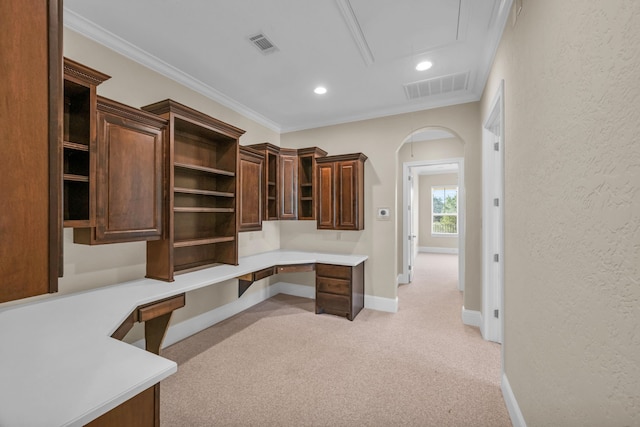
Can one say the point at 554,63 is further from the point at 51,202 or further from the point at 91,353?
the point at 91,353

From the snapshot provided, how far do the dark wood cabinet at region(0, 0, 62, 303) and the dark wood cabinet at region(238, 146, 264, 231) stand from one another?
239cm

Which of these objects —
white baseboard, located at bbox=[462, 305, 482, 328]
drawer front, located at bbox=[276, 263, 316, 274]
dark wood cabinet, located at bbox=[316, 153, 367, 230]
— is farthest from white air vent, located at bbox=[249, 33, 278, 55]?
white baseboard, located at bbox=[462, 305, 482, 328]

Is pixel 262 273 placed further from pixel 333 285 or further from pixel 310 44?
pixel 310 44

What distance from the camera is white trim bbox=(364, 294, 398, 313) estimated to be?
365cm

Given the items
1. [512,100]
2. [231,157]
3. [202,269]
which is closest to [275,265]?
[202,269]

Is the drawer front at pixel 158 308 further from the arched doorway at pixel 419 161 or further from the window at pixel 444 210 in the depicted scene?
the window at pixel 444 210

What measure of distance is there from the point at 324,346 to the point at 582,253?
235cm

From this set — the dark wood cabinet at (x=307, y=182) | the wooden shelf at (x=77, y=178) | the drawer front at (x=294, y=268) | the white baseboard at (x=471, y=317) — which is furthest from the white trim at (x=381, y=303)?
the wooden shelf at (x=77, y=178)

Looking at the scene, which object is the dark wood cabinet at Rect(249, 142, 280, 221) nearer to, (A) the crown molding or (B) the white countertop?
(A) the crown molding

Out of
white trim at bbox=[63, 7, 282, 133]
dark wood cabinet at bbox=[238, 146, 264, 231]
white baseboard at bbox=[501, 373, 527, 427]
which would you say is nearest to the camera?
white baseboard at bbox=[501, 373, 527, 427]

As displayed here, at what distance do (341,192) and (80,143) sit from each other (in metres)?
2.73

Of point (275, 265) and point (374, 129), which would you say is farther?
point (374, 129)

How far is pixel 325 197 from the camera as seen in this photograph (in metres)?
3.77

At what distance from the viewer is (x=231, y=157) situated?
2.95 meters
